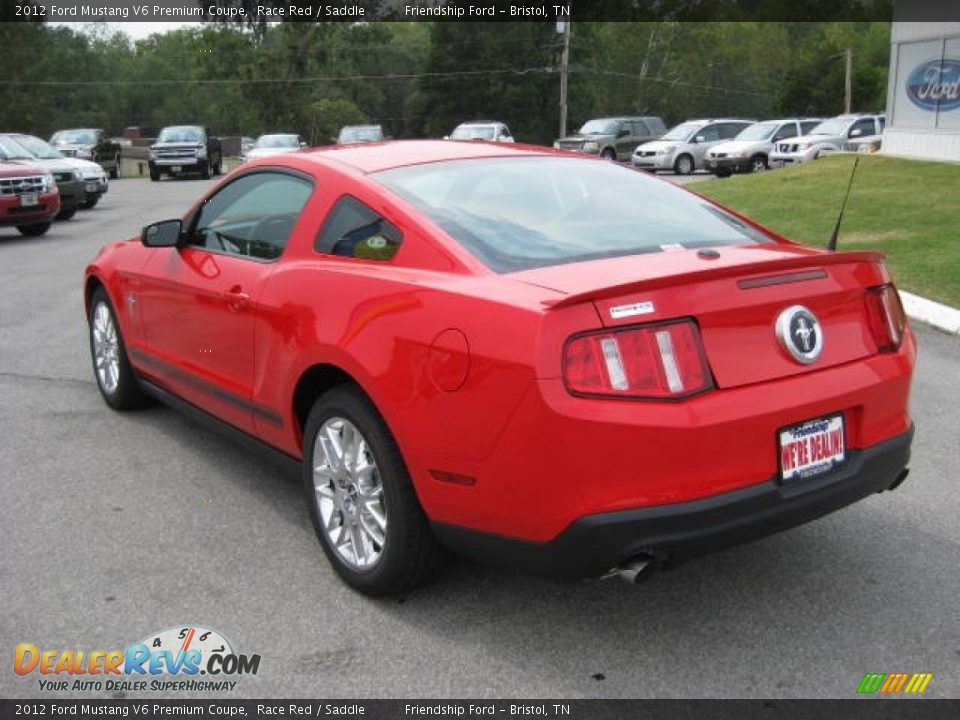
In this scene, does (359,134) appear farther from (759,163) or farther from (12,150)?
(12,150)

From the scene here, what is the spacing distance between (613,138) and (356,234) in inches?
1275

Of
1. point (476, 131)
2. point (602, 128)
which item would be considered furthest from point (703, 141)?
point (476, 131)

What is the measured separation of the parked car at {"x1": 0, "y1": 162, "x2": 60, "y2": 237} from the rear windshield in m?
13.2

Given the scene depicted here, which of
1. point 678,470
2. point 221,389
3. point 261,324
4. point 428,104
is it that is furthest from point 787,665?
point 428,104

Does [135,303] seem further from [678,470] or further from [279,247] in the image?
[678,470]

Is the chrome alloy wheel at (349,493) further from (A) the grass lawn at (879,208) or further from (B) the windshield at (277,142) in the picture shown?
(B) the windshield at (277,142)

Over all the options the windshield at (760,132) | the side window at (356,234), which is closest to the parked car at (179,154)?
the windshield at (760,132)

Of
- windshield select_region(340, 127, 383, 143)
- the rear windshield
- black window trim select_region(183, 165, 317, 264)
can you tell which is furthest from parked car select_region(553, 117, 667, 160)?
the rear windshield

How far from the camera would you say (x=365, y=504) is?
3553 mm

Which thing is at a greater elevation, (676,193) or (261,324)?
(676,193)

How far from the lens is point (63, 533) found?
423 centimetres

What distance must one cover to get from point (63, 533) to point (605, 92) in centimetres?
7786

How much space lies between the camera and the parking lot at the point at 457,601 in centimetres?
308

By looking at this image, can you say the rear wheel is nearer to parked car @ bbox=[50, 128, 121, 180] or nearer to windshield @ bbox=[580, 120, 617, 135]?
windshield @ bbox=[580, 120, 617, 135]
